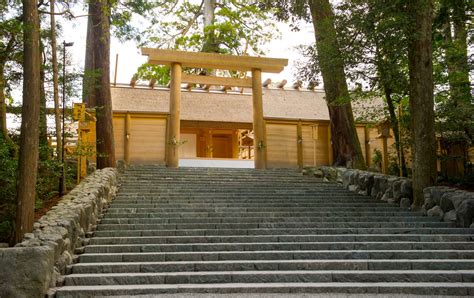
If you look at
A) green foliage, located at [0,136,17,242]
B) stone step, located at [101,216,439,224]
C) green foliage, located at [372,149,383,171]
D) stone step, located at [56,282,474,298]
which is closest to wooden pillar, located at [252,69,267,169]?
green foliage, located at [372,149,383,171]

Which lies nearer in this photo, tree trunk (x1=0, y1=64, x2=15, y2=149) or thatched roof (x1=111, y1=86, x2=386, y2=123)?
tree trunk (x1=0, y1=64, x2=15, y2=149)

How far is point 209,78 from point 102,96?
3702 mm

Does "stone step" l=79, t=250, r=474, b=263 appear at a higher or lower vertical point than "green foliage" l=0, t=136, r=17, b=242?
lower

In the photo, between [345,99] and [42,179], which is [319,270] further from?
[345,99]

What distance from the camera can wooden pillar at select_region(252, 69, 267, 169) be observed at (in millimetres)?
14039

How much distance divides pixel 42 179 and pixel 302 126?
8375mm

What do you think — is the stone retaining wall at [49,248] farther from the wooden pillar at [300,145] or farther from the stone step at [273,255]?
the wooden pillar at [300,145]

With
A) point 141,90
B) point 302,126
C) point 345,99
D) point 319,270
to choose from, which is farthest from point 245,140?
point 319,270

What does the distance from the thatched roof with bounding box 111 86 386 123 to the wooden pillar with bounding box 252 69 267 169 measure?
351 cm

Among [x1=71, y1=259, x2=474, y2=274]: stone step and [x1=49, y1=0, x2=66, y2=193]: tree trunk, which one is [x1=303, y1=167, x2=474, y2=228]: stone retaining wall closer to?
[x1=71, y1=259, x2=474, y2=274]: stone step

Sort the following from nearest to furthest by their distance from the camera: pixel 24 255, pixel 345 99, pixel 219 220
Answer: pixel 24 255 < pixel 219 220 < pixel 345 99

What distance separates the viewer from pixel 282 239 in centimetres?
703

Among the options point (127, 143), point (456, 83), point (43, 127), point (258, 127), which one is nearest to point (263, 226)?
point (43, 127)

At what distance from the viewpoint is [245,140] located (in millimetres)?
23500
